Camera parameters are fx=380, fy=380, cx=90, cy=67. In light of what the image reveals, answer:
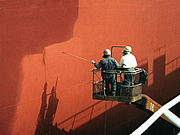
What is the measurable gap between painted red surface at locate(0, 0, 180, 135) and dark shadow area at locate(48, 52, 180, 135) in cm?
3

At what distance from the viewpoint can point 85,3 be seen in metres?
9.65

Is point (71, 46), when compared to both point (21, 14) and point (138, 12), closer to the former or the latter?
point (21, 14)

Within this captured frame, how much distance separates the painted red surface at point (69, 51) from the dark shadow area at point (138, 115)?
30 mm

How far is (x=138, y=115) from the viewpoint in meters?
12.5

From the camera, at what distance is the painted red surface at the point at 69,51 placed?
26.2ft

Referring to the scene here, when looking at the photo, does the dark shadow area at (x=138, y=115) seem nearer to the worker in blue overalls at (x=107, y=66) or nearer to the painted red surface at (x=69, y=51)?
the painted red surface at (x=69, y=51)

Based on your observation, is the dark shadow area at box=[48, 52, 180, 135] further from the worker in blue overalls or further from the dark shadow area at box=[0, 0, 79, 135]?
the dark shadow area at box=[0, 0, 79, 135]

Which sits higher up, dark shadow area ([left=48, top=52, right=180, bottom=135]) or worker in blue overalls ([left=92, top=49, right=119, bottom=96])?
worker in blue overalls ([left=92, top=49, right=119, bottom=96])

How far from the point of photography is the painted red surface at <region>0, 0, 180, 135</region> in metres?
8.00

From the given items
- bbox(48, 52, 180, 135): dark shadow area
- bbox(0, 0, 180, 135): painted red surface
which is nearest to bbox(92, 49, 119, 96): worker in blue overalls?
bbox(0, 0, 180, 135): painted red surface

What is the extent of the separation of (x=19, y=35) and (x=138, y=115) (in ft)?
19.2

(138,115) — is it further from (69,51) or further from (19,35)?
(19,35)

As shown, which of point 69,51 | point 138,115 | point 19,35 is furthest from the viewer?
point 138,115

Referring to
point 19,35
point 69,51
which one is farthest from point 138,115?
point 19,35
